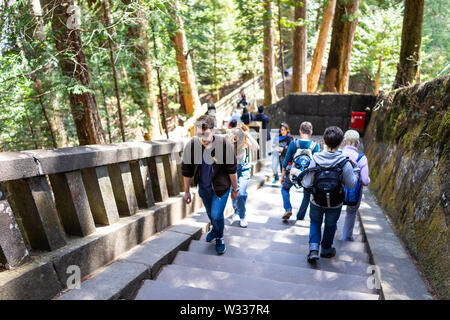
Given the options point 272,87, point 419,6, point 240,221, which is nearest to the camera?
point 240,221

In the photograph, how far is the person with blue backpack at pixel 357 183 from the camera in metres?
3.78

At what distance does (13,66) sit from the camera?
21.2 ft

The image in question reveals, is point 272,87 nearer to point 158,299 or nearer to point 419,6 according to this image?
point 419,6

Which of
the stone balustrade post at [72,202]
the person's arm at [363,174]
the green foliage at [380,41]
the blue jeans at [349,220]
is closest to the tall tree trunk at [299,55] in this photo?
the green foliage at [380,41]

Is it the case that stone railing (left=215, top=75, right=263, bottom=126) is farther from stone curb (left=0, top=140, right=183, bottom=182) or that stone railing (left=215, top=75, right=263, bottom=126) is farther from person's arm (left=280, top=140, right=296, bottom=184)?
stone curb (left=0, top=140, right=183, bottom=182)

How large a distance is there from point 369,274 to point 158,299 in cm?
216

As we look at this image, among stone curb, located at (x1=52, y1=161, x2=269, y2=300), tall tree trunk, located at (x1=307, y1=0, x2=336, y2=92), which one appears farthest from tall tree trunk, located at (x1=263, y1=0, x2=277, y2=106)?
stone curb, located at (x1=52, y1=161, x2=269, y2=300)

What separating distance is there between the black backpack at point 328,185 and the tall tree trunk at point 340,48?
10089mm

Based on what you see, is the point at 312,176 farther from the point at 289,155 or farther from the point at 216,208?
the point at 289,155

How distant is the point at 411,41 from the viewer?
25.8ft

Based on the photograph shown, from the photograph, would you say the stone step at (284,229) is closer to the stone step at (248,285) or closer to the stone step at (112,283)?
the stone step at (248,285)

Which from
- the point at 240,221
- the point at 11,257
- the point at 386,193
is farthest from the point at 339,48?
the point at 11,257

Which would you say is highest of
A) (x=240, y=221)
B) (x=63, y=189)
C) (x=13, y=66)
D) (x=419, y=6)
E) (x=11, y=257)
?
(x=419, y=6)

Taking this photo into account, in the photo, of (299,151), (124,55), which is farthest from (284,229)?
(124,55)
